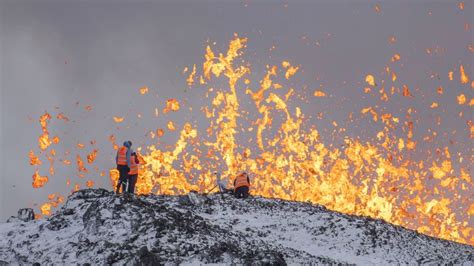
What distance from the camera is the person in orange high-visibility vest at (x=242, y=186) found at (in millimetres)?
27578

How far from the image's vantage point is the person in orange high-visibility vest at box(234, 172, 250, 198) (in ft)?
90.5

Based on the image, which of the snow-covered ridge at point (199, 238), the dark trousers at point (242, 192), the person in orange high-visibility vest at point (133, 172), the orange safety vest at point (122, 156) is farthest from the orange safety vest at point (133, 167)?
the dark trousers at point (242, 192)

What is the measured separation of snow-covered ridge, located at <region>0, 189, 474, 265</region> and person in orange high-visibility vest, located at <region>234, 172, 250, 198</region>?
2988 mm

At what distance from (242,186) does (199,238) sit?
11.2 m

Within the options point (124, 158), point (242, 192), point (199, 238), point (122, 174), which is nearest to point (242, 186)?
point (242, 192)

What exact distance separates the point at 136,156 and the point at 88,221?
23.7ft

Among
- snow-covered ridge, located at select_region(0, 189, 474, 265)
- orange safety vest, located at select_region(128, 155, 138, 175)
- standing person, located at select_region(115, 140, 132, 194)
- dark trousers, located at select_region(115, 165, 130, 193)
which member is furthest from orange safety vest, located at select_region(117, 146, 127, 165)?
snow-covered ridge, located at select_region(0, 189, 474, 265)

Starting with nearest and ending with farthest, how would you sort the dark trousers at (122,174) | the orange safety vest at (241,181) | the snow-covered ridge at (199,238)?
the snow-covered ridge at (199,238)
the dark trousers at (122,174)
the orange safety vest at (241,181)

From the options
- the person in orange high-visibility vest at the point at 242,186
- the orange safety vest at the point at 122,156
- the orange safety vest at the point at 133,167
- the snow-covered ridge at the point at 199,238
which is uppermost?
the orange safety vest at the point at 122,156

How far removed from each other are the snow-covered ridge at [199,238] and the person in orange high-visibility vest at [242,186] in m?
2.99

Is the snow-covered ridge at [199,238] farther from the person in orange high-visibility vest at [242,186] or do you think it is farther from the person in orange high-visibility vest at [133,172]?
the person in orange high-visibility vest at [242,186]

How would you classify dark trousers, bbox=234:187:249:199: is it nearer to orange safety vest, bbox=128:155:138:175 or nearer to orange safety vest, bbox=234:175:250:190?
orange safety vest, bbox=234:175:250:190

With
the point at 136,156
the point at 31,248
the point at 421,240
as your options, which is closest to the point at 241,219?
the point at 136,156

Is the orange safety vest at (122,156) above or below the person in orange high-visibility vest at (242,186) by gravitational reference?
above
